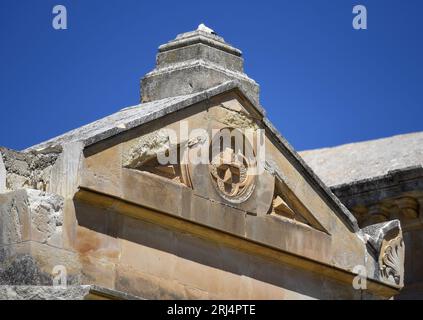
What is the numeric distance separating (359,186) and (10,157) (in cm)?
639

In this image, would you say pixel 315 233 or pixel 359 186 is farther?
pixel 359 186

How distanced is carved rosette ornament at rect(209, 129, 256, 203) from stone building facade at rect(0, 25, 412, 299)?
0.05ft

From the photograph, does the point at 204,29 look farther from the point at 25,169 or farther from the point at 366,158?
the point at 366,158

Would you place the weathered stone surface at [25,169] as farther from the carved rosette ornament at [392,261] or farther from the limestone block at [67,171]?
the carved rosette ornament at [392,261]

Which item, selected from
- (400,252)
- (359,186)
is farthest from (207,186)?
(359,186)

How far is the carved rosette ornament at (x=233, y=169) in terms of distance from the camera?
1644 cm

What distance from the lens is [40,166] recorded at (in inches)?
603

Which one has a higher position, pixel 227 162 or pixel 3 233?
pixel 227 162

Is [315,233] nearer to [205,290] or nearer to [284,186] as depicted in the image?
[284,186]

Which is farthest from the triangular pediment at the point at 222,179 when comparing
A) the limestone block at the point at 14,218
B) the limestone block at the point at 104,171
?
the limestone block at the point at 14,218

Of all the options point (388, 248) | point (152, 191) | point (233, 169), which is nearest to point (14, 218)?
point (152, 191)

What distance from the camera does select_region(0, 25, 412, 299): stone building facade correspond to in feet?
48.9

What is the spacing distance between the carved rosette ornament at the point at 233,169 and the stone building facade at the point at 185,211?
14 millimetres

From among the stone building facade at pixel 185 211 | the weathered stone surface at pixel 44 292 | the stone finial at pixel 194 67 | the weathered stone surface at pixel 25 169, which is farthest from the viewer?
the stone finial at pixel 194 67
